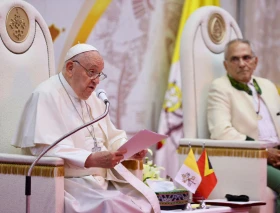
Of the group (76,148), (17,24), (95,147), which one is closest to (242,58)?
(95,147)

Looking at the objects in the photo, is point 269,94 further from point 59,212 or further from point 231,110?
point 59,212

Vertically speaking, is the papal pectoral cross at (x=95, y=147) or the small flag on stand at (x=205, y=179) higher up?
the papal pectoral cross at (x=95, y=147)

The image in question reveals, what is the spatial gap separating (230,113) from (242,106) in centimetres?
12

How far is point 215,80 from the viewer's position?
6160 millimetres

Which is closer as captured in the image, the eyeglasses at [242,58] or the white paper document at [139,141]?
the white paper document at [139,141]

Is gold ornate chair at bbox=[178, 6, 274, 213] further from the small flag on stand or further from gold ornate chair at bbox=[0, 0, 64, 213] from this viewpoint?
gold ornate chair at bbox=[0, 0, 64, 213]

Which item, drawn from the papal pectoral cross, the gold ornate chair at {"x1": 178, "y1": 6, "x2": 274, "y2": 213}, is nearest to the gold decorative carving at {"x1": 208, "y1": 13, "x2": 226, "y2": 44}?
the gold ornate chair at {"x1": 178, "y1": 6, "x2": 274, "y2": 213}

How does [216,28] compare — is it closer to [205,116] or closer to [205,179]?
[205,116]

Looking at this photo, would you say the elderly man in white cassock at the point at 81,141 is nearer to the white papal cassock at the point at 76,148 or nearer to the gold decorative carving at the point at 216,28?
the white papal cassock at the point at 76,148

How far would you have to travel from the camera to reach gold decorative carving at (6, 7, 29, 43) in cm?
495

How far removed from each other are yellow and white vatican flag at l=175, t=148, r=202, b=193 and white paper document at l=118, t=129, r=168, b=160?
0.97 meters

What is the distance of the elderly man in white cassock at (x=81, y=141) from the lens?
431cm

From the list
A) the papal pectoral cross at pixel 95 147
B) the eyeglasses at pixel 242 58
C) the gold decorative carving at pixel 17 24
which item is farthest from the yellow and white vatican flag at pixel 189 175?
the gold decorative carving at pixel 17 24

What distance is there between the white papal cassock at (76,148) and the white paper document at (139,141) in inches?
9.3
